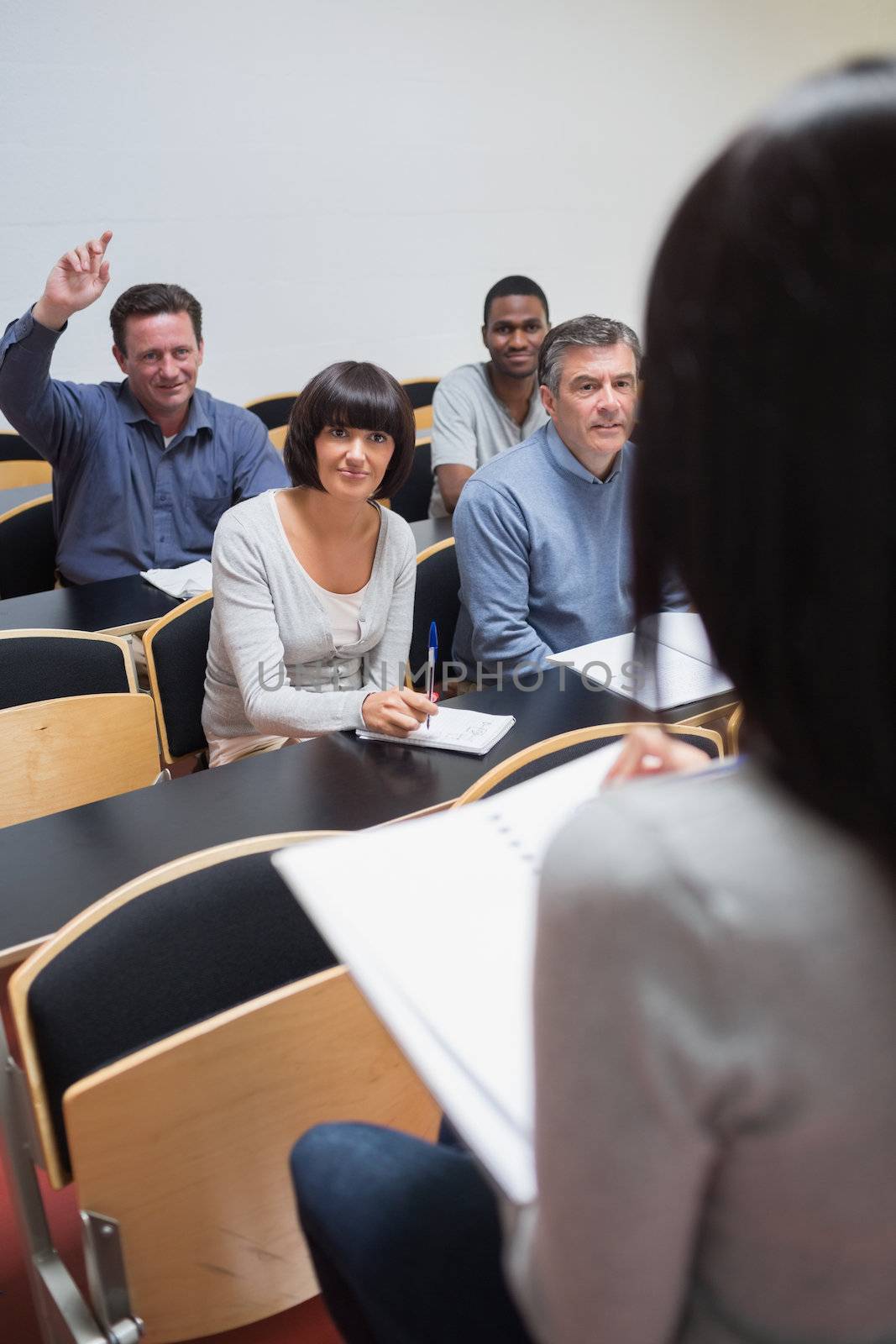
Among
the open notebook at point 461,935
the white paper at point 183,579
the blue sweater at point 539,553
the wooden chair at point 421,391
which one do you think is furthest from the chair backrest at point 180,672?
the wooden chair at point 421,391

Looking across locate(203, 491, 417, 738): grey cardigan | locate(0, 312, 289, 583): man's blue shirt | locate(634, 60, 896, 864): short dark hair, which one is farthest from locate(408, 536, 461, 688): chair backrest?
locate(634, 60, 896, 864): short dark hair

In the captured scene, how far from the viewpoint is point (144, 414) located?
10.6ft

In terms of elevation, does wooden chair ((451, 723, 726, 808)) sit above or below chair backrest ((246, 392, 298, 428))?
below

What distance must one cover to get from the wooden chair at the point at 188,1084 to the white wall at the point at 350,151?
3.67 metres

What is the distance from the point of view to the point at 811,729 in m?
0.47

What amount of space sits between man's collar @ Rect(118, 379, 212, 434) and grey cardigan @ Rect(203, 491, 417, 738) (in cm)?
109

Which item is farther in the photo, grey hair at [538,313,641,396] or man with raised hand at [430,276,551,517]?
man with raised hand at [430,276,551,517]

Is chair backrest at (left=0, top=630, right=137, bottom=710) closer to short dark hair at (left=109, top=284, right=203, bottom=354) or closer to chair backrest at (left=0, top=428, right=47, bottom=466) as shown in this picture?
short dark hair at (left=109, top=284, right=203, bottom=354)

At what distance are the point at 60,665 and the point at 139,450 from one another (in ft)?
4.22

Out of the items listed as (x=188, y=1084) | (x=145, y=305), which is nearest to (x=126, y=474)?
(x=145, y=305)

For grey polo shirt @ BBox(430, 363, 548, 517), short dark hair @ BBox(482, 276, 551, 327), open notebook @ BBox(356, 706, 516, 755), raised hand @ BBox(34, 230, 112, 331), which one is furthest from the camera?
short dark hair @ BBox(482, 276, 551, 327)

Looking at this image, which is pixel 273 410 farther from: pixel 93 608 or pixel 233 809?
pixel 233 809

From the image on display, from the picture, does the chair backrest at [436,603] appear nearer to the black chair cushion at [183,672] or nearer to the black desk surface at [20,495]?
the black chair cushion at [183,672]

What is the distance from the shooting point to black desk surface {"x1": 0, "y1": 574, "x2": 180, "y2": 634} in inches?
97.9
